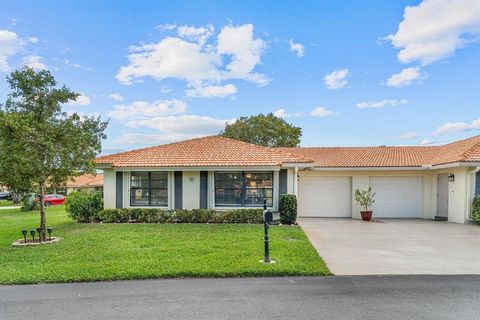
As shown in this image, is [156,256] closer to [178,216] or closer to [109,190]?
[178,216]

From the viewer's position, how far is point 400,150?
812 inches

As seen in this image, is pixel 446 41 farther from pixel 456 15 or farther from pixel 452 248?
pixel 452 248

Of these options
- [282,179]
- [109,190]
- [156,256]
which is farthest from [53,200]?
[156,256]

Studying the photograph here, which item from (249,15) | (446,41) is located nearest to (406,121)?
(446,41)

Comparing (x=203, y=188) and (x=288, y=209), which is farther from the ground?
(x=203, y=188)

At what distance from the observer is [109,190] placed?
52.0 feet

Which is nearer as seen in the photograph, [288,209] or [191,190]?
[288,209]

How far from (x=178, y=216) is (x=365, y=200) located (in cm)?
904

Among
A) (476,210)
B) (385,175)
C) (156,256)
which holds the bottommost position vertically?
(156,256)

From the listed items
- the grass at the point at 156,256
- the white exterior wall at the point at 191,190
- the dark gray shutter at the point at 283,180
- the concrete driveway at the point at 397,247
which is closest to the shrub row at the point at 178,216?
the white exterior wall at the point at 191,190

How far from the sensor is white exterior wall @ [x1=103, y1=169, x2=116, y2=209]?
51.9ft

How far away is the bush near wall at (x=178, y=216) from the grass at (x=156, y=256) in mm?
2283

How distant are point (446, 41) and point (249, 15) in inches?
340

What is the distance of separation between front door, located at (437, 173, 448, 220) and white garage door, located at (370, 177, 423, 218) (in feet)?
2.67
